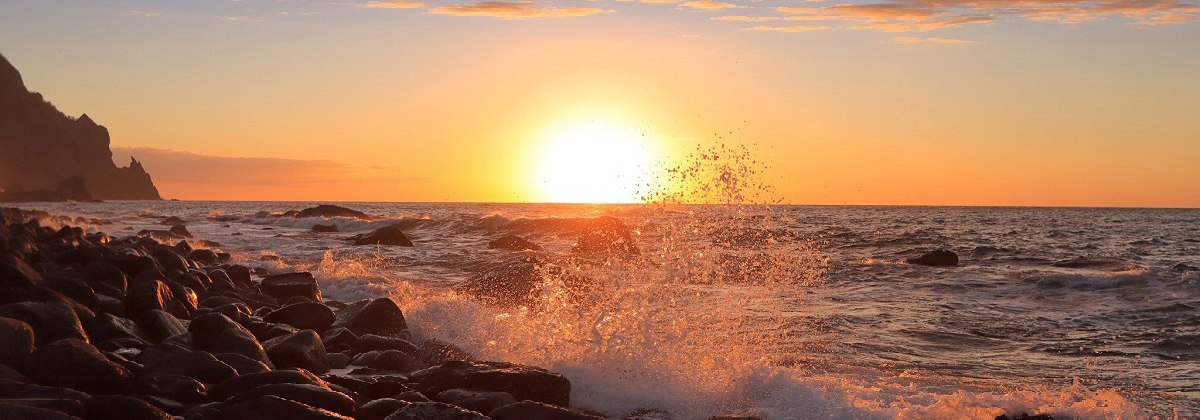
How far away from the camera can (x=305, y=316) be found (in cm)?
997

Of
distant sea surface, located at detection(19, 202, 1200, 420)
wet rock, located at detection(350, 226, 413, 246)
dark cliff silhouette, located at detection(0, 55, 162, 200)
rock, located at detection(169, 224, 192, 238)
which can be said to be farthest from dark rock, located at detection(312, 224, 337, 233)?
dark cliff silhouette, located at detection(0, 55, 162, 200)

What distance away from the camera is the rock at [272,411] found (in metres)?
5.45

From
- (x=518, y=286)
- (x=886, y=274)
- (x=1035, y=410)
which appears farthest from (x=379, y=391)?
(x=886, y=274)

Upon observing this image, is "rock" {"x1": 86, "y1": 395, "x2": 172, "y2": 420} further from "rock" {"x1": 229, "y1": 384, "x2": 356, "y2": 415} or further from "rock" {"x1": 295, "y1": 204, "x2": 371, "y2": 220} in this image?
"rock" {"x1": 295, "y1": 204, "x2": 371, "y2": 220}

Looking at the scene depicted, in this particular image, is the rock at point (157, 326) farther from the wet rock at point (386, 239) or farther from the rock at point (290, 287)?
the wet rock at point (386, 239)

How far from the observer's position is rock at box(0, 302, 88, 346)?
22.5ft

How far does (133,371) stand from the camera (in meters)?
6.34

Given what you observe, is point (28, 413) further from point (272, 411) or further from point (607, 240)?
point (607, 240)

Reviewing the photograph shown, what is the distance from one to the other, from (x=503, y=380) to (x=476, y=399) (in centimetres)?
50

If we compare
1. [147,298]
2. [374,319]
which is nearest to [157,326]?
[147,298]

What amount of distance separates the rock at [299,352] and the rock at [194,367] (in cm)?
99

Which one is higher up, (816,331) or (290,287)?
(290,287)

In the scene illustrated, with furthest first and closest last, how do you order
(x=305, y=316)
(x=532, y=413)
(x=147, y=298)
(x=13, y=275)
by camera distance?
(x=305, y=316), (x=147, y=298), (x=13, y=275), (x=532, y=413)

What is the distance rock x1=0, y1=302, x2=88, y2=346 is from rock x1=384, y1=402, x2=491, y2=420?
2653 mm
